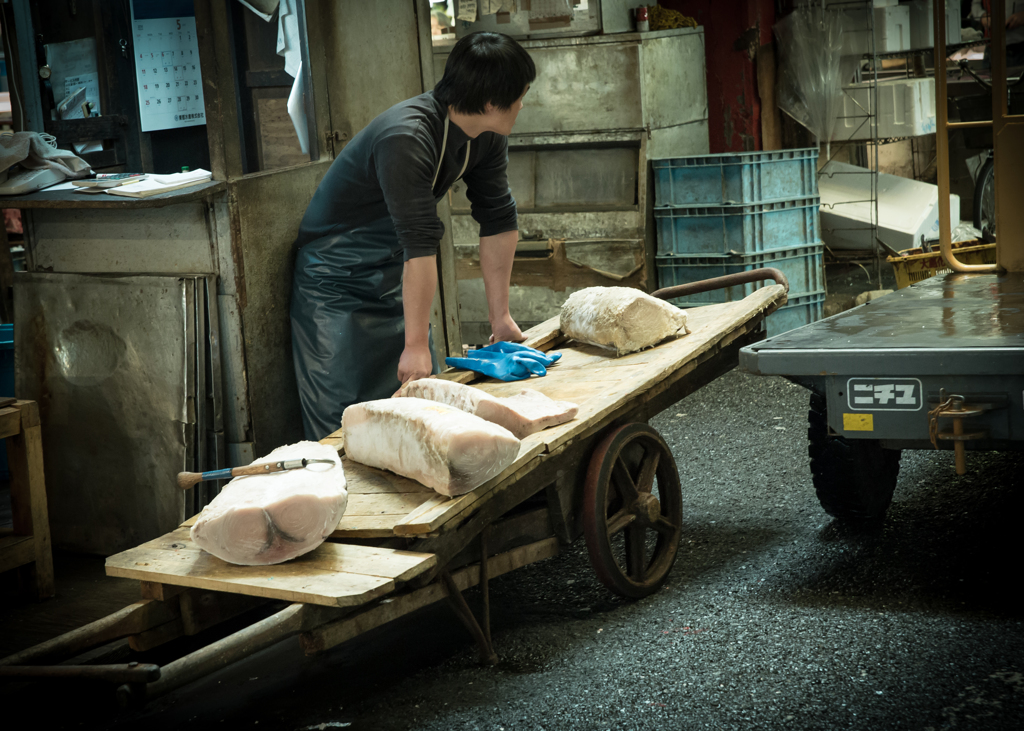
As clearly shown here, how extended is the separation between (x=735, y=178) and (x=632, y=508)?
4403 millimetres

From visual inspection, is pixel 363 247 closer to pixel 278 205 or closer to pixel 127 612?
pixel 278 205

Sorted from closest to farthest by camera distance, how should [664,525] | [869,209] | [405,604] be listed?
1. [405,604]
2. [664,525]
3. [869,209]

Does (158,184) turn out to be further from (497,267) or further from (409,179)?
(497,267)

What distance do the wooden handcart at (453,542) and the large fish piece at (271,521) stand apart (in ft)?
0.17

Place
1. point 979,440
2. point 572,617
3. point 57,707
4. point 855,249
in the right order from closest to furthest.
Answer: point 979,440 < point 57,707 < point 572,617 < point 855,249

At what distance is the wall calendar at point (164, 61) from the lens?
4.80 m

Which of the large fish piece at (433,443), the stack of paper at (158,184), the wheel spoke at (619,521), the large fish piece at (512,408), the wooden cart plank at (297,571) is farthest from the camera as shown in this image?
the stack of paper at (158,184)

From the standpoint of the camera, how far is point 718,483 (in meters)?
5.29

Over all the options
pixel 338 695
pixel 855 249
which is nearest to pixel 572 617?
pixel 338 695

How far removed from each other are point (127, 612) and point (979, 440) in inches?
101

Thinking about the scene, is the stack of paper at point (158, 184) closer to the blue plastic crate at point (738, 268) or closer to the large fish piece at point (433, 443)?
the large fish piece at point (433, 443)

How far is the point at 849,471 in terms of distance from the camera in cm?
419

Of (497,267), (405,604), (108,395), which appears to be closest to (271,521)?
(405,604)

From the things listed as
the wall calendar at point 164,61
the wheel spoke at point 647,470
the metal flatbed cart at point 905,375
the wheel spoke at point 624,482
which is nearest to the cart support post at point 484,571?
the wheel spoke at point 624,482
